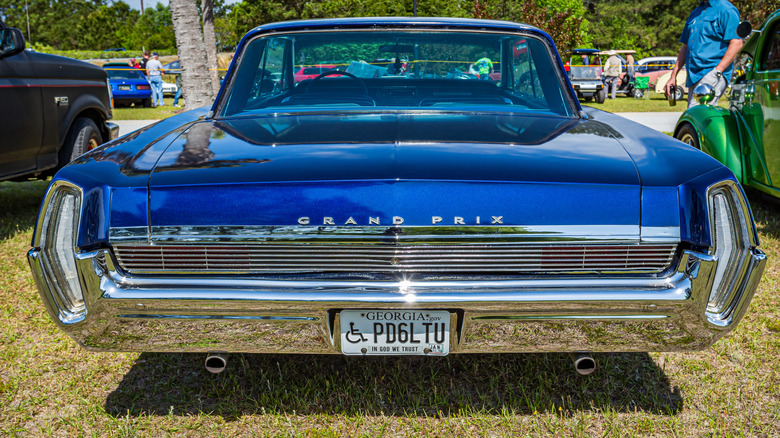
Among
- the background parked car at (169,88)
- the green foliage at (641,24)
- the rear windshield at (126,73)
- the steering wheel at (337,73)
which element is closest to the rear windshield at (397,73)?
the steering wheel at (337,73)

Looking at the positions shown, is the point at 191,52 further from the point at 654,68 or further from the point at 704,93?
the point at 654,68

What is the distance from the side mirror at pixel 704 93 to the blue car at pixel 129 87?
18.5 meters

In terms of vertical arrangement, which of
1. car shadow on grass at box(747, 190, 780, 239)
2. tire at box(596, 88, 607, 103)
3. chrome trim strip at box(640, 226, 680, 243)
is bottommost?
tire at box(596, 88, 607, 103)

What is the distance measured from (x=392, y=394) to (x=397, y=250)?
0.94 metres

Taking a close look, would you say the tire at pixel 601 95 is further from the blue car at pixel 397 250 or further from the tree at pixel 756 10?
the blue car at pixel 397 250

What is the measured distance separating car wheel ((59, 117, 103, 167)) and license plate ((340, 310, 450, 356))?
4638 mm

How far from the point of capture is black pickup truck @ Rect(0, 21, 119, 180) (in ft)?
15.8

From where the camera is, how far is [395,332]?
2.01m

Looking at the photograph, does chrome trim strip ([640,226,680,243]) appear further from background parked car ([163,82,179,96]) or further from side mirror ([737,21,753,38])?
background parked car ([163,82,179,96])

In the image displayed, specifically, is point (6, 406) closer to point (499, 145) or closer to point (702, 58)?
point (499, 145)

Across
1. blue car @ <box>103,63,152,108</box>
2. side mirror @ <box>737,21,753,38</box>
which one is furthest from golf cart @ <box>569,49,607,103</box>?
side mirror @ <box>737,21,753,38</box>

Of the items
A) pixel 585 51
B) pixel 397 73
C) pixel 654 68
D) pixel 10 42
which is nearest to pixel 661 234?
pixel 397 73


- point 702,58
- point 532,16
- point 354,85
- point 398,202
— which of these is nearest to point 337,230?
point 398,202

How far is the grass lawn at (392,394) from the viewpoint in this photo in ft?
7.86
